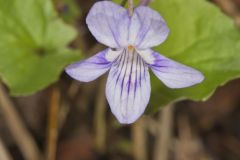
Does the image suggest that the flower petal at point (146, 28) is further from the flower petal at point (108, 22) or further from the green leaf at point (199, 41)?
the green leaf at point (199, 41)

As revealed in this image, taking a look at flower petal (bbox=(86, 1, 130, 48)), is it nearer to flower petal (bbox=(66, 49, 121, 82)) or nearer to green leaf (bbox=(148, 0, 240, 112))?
flower petal (bbox=(66, 49, 121, 82))

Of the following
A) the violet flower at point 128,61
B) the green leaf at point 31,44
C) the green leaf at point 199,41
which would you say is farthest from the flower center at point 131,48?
the green leaf at point 31,44

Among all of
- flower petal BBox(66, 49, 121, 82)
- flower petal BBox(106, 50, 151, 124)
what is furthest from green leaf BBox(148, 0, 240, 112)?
flower petal BBox(66, 49, 121, 82)

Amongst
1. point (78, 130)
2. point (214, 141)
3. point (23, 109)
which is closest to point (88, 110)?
point (78, 130)

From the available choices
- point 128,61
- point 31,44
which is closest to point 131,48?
point 128,61

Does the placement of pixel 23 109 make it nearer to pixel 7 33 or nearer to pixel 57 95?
pixel 57 95
